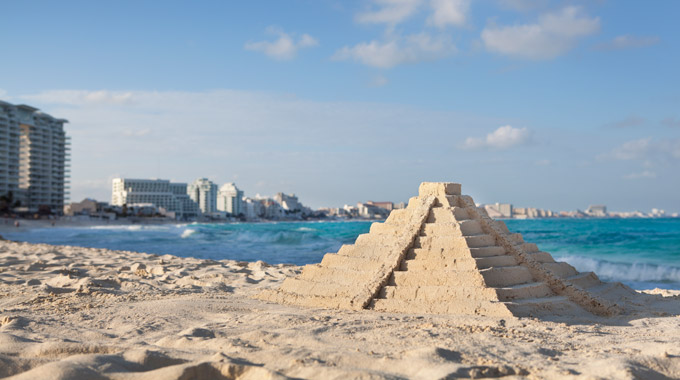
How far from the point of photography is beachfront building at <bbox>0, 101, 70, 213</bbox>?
264 ft

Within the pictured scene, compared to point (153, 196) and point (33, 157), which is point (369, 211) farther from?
point (33, 157)

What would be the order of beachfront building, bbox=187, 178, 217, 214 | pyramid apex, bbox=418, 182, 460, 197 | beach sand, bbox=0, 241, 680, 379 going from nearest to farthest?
beach sand, bbox=0, 241, 680, 379
pyramid apex, bbox=418, 182, 460, 197
beachfront building, bbox=187, 178, 217, 214

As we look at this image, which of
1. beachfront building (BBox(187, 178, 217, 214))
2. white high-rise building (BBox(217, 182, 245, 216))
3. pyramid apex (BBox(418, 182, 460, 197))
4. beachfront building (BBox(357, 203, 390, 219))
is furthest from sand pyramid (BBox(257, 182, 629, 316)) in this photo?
beachfront building (BBox(187, 178, 217, 214))

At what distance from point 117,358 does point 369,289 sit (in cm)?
350

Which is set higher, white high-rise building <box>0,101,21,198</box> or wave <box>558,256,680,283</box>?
white high-rise building <box>0,101,21,198</box>

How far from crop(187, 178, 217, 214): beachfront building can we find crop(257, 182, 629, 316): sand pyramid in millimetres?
159660

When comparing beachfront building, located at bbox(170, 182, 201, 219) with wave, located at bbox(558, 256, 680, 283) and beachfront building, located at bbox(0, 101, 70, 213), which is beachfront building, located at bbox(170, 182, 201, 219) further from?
wave, located at bbox(558, 256, 680, 283)

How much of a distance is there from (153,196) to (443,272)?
143 m

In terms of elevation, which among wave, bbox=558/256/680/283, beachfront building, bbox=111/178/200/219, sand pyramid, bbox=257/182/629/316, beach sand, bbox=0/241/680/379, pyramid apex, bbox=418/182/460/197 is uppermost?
beachfront building, bbox=111/178/200/219

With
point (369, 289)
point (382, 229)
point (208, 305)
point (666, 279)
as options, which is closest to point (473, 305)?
point (369, 289)

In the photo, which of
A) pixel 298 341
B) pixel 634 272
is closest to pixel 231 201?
pixel 634 272

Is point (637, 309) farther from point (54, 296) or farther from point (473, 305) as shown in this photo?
point (54, 296)

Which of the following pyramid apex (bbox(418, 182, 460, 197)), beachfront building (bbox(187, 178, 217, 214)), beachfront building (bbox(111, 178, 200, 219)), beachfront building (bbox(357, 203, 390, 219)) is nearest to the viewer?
pyramid apex (bbox(418, 182, 460, 197))

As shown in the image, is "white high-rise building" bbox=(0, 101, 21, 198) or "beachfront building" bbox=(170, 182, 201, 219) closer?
"white high-rise building" bbox=(0, 101, 21, 198)
